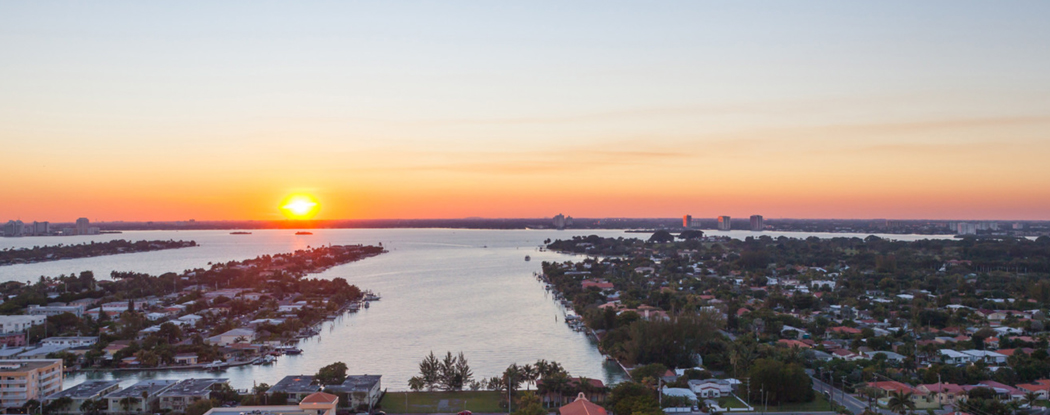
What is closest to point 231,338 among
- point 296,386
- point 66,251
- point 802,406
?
point 296,386

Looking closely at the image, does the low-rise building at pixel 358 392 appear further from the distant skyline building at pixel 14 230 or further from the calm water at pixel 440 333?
the distant skyline building at pixel 14 230

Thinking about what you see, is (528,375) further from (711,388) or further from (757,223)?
(757,223)

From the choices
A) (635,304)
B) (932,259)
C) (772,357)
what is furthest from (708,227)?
(772,357)

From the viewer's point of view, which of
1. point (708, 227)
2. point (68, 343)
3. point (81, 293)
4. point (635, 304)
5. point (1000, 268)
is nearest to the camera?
point (68, 343)

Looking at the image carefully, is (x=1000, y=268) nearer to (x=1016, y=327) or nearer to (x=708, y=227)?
(x=1016, y=327)

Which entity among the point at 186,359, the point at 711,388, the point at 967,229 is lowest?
the point at 186,359
